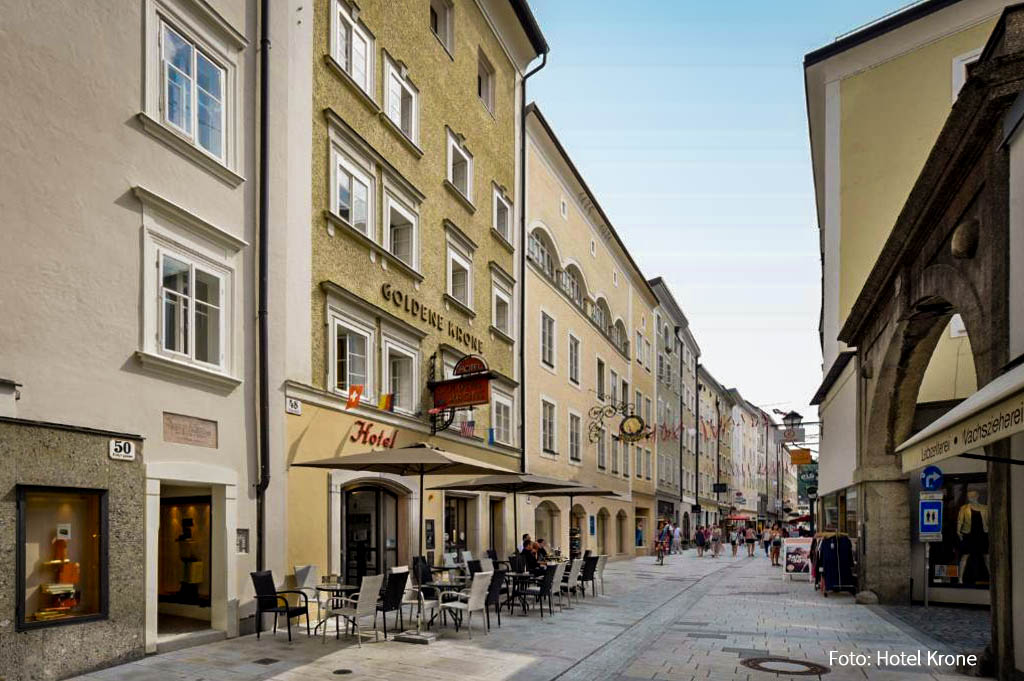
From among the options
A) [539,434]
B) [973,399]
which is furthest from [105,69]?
[539,434]

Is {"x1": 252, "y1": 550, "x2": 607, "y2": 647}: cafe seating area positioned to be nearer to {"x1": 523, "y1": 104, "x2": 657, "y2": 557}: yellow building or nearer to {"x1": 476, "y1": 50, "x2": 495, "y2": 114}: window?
{"x1": 523, "y1": 104, "x2": 657, "y2": 557}: yellow building

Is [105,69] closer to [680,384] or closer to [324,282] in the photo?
[324,282]

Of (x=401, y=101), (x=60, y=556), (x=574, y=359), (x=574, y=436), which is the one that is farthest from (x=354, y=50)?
(x=574, y=436)

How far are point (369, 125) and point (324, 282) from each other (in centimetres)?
378

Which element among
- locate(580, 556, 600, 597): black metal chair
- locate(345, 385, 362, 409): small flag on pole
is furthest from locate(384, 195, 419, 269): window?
locate(580, 556, 600, 597): black metal chair

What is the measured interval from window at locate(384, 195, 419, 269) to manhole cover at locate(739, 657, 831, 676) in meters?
10.8

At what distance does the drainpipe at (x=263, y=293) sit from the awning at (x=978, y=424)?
8.75 metres

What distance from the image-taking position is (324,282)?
49.3 feet

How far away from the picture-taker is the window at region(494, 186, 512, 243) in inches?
984

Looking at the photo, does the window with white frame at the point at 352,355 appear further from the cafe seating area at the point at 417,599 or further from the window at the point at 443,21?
the window at the point at 443,21

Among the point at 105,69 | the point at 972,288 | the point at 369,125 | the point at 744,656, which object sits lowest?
the point at 744,656

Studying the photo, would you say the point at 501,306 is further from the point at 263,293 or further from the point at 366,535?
the point at 263,293

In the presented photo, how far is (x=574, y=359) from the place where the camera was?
1299 inches

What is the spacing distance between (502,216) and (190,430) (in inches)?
605
